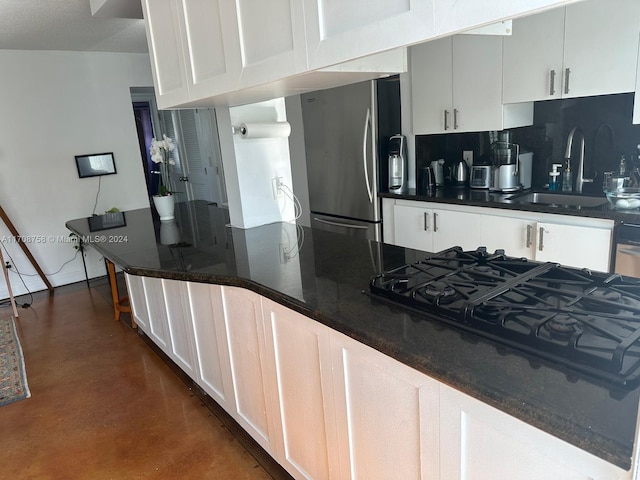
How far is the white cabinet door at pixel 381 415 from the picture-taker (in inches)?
40.7

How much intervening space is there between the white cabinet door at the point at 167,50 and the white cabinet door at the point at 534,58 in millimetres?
1945

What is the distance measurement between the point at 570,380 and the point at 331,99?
316cm

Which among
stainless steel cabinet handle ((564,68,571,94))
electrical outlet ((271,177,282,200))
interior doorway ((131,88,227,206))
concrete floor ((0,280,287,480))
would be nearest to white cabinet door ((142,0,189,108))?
electrical outlet ((271,177,282,200))

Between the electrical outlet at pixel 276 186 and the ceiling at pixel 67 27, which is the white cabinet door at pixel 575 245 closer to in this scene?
the electrical outlet at pixel 276 186

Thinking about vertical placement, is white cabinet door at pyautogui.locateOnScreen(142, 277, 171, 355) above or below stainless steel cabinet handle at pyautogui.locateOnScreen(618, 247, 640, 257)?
below

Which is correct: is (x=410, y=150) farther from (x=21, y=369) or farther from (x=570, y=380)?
(x=21, y=369)

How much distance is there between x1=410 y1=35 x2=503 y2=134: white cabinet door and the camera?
304cm

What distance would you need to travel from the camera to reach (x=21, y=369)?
2941 mm

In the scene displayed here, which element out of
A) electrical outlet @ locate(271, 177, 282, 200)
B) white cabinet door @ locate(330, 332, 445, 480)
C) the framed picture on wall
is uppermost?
the framed picture on wall

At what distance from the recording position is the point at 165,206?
3213 mm

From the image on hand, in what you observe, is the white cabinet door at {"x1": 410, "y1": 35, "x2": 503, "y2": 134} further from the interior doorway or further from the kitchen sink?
the interior doorway

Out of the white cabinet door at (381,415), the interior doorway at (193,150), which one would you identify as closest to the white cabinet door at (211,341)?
the white cabinet door at (381,415)

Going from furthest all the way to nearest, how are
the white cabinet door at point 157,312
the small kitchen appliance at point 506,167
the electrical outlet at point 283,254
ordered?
the small kitchen appliance at point 506,167
the white cabinet door at point 157,312
the electrical outlet at point 283,254

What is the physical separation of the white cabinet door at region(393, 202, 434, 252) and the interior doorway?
2877 mm
